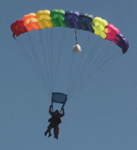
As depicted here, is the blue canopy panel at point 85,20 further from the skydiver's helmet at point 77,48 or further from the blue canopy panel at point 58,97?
the blue canopy panel at point 58,97

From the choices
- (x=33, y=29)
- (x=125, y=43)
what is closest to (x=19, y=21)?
(x=33, y=29)

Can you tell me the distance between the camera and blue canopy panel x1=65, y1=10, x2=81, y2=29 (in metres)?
22.2

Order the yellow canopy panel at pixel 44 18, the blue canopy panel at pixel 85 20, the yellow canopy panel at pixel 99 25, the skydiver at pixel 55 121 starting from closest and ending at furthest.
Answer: the skydiver at pixel 55 121 < the blue canopy panel at pixel 85 20 < the yellow canopy panel at pixel 99 25 < the yellow canopy panel at pixel 44 18

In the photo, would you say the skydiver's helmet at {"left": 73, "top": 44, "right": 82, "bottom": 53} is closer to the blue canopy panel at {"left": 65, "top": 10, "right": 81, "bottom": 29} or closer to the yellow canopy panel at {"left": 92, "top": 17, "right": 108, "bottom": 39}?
the blue canopy panel at {"left": 65, "top": 10, "right": 81, "bottom": 29}

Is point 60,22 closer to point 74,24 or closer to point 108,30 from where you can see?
point 74,24

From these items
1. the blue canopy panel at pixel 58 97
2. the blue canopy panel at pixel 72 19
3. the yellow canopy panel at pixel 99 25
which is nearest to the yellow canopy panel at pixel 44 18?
the blue canopy panel at pixel 72 19

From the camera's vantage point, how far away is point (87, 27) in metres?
22.5

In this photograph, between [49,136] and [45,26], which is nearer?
[49,136]

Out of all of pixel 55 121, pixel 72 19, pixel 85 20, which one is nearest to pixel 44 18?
pixel 72 19

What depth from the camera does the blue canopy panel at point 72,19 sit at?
22.2m

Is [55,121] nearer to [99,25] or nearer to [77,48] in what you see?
A: [77,48]

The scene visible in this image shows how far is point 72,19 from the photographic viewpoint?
2223cm

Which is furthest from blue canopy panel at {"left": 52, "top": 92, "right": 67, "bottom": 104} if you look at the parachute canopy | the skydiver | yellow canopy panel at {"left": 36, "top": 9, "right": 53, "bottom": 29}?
yellow canopy panel at {"left": 36, "top": 9, "right": 53, "bottom": 29}

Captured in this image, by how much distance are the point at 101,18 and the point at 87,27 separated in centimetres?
100
